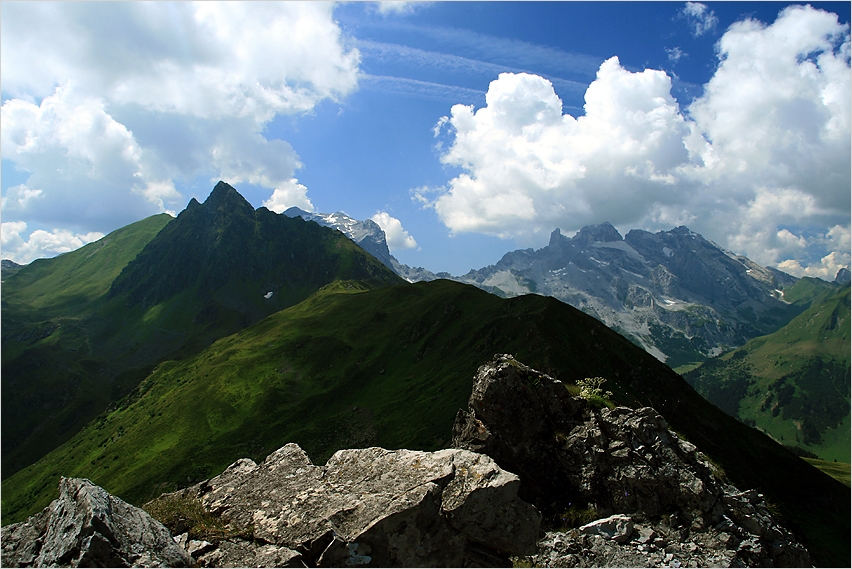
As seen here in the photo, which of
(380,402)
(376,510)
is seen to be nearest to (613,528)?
(376,510)

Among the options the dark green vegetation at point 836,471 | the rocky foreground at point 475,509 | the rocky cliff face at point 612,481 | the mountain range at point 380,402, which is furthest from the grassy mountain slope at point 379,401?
the dark green vegetation at point 836,471

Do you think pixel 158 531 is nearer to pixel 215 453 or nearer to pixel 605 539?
pixel 605 539

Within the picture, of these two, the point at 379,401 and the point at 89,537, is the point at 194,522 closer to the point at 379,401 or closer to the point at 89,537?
the point at 89,537

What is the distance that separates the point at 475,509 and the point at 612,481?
782 centimetres

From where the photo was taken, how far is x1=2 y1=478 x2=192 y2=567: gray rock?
8.93m

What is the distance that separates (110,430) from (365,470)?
19273cm

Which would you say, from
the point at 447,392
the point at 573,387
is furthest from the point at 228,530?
the point at 447,392

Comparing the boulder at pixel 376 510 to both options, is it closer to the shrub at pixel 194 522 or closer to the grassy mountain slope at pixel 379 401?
the shrub at pixel 194 522

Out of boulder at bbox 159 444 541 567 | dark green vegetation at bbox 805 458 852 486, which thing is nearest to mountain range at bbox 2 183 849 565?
boulder at bbox 159 444 541 567

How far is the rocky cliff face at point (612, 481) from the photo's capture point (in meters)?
14.3

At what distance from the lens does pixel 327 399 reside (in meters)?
138

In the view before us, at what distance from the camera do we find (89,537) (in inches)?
354

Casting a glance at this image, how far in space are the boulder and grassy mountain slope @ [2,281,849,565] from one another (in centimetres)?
5005

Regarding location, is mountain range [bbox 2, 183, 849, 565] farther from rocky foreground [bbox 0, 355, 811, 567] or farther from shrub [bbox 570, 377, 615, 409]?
rocky foreground [bbox 0, 355, 811, 567]
